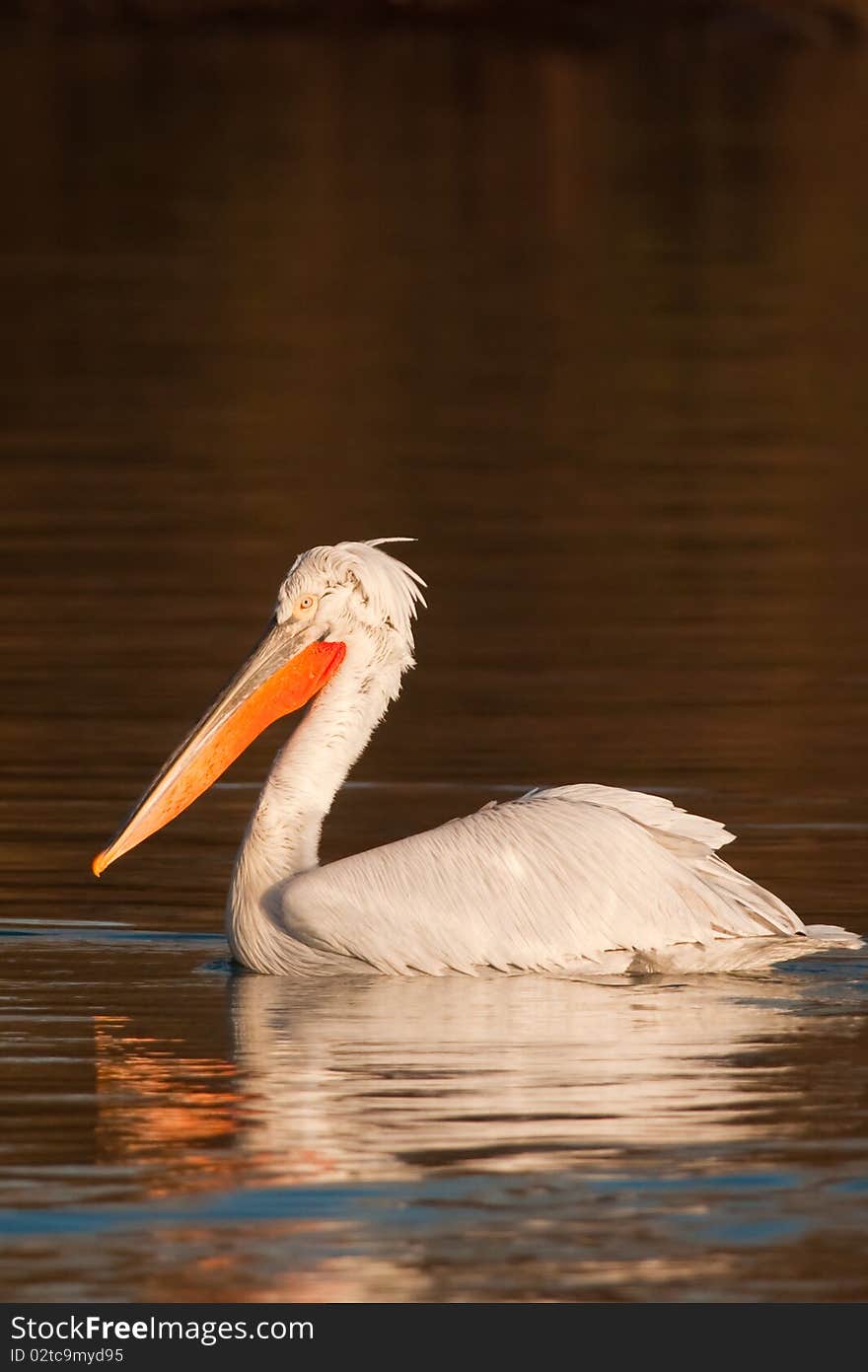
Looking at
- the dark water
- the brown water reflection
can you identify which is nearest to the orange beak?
the dark water

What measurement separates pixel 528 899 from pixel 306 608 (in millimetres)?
1061

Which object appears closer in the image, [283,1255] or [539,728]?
[283,1255]

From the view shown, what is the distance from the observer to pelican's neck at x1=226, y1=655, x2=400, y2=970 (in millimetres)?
7012

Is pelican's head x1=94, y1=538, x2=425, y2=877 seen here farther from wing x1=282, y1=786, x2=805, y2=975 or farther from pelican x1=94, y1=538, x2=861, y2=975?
wing x1=282, y1=786, x2=805, y2=975

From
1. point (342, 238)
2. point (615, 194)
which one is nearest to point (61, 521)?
point (342, 238)

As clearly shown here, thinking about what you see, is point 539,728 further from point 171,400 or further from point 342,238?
point 342,238

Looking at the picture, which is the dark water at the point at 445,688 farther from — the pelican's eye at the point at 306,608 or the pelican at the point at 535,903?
the pelican's eye at the point at 306,608

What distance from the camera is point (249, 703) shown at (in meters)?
7.50

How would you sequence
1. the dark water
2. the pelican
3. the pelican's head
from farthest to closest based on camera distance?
the pelican's head, the pelican, the dark water

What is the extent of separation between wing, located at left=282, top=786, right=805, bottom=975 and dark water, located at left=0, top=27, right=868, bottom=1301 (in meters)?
0.10

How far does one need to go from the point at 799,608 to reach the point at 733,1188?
6037 mm

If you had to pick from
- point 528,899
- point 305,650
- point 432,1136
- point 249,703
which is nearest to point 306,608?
point 305,650
